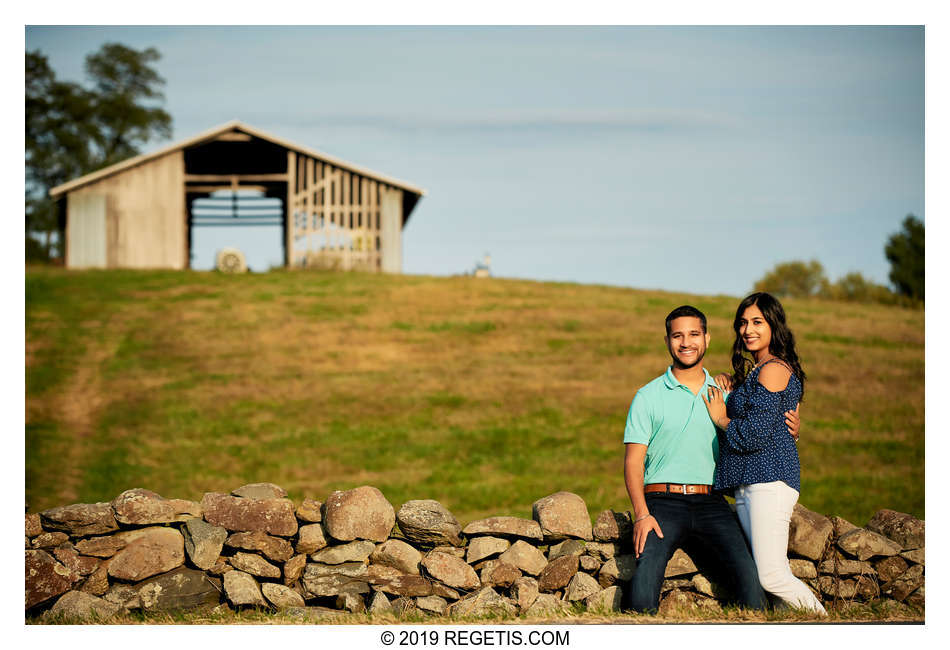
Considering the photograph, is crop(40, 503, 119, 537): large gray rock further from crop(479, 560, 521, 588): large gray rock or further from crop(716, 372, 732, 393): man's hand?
crop(716, 372, 732, 393): man's hand

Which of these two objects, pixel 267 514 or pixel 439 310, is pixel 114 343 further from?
pixel 267 514

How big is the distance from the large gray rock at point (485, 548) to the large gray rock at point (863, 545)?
→ 2414 millimetres

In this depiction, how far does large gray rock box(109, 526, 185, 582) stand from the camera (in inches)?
238

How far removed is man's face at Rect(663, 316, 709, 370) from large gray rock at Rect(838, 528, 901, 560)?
1869 mm

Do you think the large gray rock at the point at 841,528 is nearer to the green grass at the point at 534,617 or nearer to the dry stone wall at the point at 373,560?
the dry stone wall at the point at 373,560

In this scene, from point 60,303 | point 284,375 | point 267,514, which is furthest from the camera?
point 60,303

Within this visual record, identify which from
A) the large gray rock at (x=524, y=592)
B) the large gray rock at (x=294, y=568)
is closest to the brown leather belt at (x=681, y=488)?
the large gray rock at (x=524, y=592)

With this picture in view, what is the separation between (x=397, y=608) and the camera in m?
6.00

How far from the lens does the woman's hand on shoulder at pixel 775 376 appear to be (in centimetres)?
524

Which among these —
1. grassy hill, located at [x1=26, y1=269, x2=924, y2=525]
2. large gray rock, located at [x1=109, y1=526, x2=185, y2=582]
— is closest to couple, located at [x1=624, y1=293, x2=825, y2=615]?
large gray rock, located at [x1=109, y1=526, x2=185, y2=582]

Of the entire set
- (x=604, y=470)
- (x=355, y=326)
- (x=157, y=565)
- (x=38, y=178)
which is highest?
(x=38, y=178)
